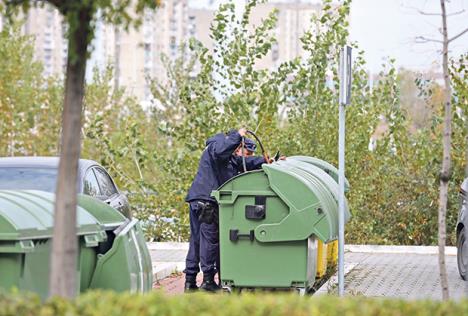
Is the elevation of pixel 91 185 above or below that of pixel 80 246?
above

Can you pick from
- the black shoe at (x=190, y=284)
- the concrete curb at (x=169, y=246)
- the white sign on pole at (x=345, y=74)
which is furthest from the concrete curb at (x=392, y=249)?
the white sign on pole at (x=345, y=74)

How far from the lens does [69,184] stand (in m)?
6.02

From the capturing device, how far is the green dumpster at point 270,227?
10.6 m

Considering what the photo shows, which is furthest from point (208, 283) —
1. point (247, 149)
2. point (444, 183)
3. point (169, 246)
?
point (169, 246)

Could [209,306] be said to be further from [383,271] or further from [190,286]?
[383,271]

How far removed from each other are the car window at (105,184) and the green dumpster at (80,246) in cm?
413

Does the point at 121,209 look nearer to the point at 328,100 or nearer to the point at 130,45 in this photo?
the point at 328,100

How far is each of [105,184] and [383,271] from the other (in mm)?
3671

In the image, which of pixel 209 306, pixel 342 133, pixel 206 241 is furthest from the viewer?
pixel 206 241

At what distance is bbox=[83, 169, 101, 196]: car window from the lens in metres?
12.6

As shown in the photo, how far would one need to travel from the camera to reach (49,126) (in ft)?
113

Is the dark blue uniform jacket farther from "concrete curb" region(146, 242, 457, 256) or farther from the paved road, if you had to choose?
"concrete curb" region(146, 242, 457, 256)

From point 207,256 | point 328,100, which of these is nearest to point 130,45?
point 328,100

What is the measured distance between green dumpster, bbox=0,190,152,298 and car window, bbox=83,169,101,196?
11.2ft
